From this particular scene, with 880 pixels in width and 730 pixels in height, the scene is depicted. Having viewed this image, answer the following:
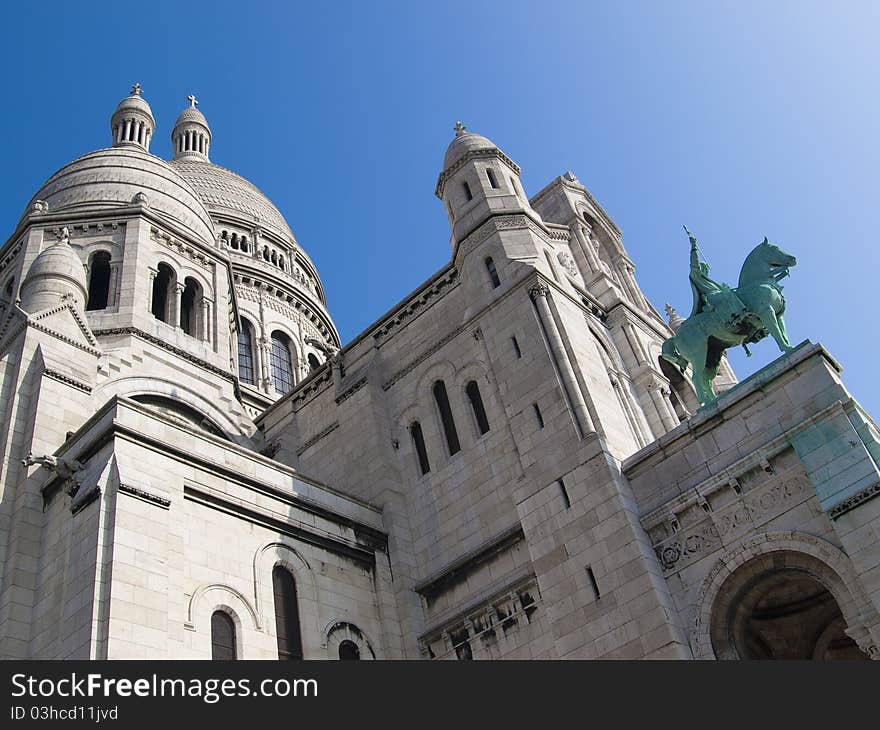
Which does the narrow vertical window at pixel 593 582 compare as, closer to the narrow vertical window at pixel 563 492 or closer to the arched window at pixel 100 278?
the narrow vertical window at pixel 563 492

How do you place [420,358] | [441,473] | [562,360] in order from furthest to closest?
[420,358] < [441,473] < [562,360]

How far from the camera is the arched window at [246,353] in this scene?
4627 cm

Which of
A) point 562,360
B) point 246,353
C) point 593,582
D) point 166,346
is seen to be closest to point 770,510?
point 593,582

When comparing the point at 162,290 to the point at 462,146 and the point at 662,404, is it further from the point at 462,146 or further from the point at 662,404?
the point at 662,404

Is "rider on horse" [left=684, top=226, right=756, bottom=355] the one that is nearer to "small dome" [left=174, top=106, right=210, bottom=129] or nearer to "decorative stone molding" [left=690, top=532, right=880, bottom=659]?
"decorative stone molding" [left=690, top=532, right=880, bottom=659]

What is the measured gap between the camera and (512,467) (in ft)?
77.0

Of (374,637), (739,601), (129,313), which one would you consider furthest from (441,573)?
(129,313)

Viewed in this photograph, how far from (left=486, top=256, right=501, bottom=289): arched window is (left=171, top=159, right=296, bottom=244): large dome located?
34.2 meters

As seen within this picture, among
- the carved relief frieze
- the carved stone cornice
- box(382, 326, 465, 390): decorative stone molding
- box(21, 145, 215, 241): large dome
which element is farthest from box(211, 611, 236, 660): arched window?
box(21, 145, 215, 241): large dome

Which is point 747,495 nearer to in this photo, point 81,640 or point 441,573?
point 441,573

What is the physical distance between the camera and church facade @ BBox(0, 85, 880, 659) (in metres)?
18.0

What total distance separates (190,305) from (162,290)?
1.34 meters

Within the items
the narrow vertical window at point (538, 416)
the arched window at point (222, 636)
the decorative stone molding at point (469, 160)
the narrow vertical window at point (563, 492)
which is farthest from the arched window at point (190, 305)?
the narrow vertical window at point (563, 492)

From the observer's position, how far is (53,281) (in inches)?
1080
